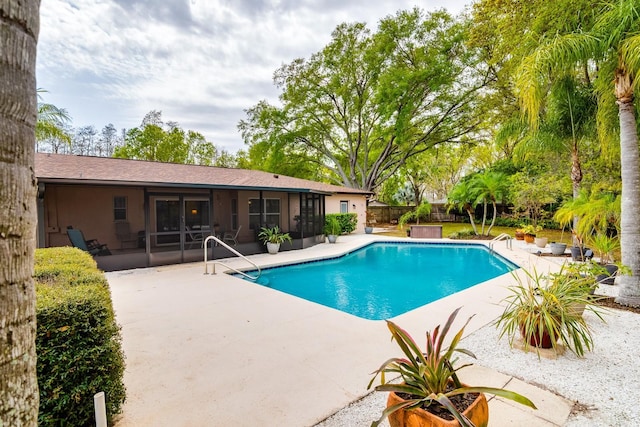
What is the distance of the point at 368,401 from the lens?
2.87 metres

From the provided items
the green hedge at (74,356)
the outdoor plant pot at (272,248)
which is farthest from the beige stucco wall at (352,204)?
the green hedge at (74,356)

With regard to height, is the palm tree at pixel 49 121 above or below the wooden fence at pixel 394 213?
above

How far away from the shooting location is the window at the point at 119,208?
472 inches

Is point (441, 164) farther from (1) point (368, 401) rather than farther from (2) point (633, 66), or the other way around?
(1) point (368, 401)

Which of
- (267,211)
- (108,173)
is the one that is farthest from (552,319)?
(267,211)

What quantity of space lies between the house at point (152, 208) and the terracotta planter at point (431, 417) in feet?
29.1

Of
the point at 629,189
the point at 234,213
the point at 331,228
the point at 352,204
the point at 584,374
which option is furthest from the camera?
the point at 352,204

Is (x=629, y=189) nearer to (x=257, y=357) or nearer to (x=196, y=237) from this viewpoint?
(x=257, y=357)

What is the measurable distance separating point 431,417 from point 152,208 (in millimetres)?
12945

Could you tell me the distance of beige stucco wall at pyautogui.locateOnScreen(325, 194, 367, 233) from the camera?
18438 mm

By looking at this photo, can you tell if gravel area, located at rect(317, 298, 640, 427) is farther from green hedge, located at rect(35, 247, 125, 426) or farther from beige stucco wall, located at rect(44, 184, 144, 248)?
beige stucco wall, located at rect(44, 184, 144, 248)

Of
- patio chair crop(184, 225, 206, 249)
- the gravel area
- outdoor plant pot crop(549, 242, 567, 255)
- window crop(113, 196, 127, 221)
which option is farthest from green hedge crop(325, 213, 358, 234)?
the gravel area

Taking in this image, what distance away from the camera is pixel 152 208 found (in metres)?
12.4

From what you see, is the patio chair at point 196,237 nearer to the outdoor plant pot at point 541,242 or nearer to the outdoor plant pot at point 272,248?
the outdoor plant pot at point 272,248
